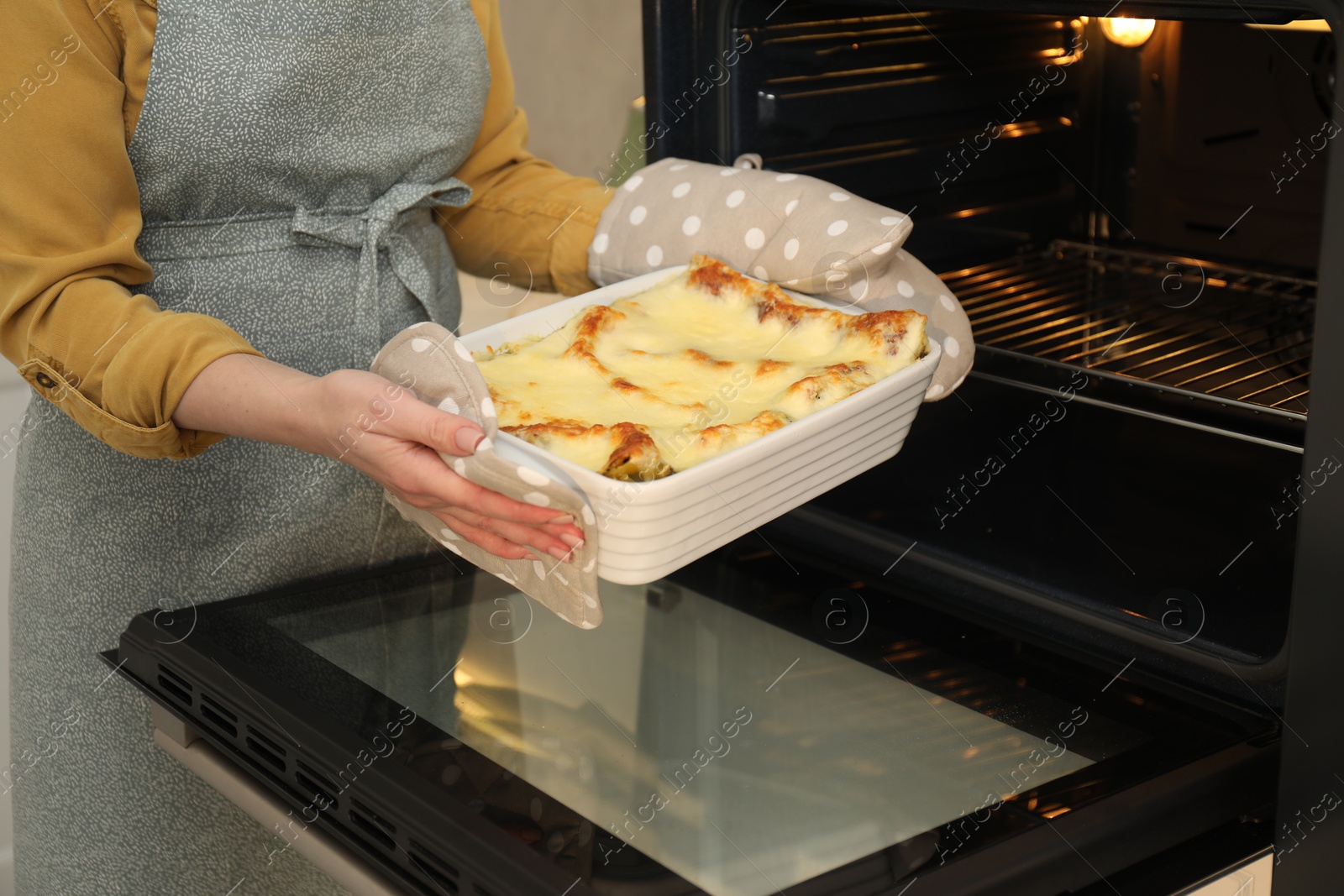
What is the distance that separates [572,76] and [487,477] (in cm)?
201

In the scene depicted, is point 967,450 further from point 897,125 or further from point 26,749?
point 26,749

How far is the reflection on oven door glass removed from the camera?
626 mm

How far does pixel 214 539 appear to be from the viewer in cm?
98

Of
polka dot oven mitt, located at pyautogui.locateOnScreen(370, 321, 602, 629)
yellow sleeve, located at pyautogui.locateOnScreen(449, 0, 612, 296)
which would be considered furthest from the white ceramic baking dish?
yellow sleeve, located at pyautogui.locateOnScreen(449, 0, 612, 296)

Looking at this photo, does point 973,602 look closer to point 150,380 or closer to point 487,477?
point 487,477

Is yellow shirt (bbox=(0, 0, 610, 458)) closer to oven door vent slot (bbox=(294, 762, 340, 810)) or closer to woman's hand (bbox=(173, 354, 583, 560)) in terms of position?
woman's hand (bbox=(173, 354, 583, 560))

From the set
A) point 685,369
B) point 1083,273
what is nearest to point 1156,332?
point 1083,273

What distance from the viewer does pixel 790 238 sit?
860mm

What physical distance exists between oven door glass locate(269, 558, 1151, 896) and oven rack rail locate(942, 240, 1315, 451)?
1.03 feet

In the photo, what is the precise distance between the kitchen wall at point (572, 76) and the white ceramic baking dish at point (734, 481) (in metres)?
1.72

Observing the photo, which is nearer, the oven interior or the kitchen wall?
the oven interior

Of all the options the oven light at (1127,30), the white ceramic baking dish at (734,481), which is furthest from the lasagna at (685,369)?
the oven light at (1127,30)

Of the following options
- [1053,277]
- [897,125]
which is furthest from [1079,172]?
[897,125]

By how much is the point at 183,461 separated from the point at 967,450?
618 mm
